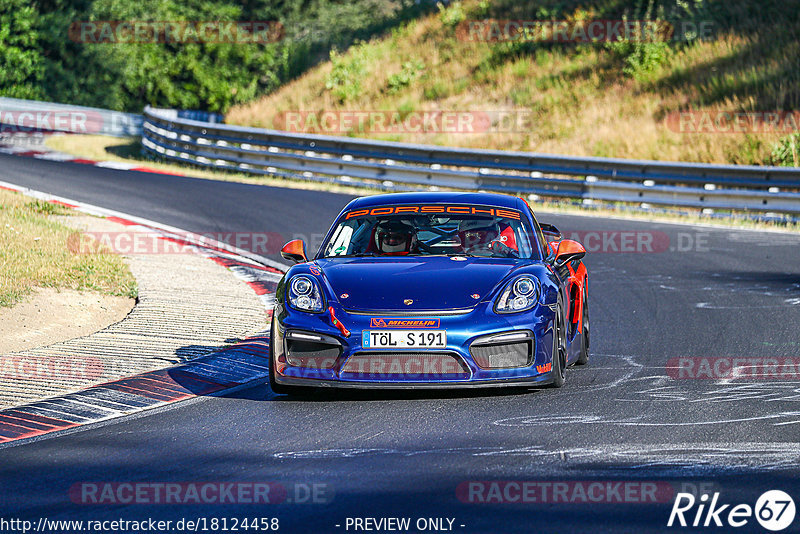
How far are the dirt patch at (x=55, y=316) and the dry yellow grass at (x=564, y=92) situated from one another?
16992 mm

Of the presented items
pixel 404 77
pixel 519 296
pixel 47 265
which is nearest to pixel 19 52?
pixel 404 77

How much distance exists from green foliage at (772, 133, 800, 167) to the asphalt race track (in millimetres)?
14216

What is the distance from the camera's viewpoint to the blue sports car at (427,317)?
7270 mm

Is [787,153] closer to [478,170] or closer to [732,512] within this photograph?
[478,170]

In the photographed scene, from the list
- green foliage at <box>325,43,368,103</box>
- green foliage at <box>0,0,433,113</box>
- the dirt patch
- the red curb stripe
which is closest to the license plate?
the dirt patch

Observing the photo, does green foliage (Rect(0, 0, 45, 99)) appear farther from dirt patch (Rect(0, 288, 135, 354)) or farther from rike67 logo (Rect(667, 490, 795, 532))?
rike67 logo (Rect(667, 490, 795, 532))

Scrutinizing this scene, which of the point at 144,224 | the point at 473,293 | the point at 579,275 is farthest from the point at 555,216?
the point at 473,293

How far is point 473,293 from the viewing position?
7.50 m

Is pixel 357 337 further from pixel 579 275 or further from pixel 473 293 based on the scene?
pixel 579 275

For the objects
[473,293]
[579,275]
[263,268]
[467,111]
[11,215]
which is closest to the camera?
[473,293]

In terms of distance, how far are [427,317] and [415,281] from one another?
40cm

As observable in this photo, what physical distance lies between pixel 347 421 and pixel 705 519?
8.86 ft

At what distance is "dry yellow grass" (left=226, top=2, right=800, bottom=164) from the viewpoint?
27.4 metres

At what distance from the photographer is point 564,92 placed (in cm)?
3253
